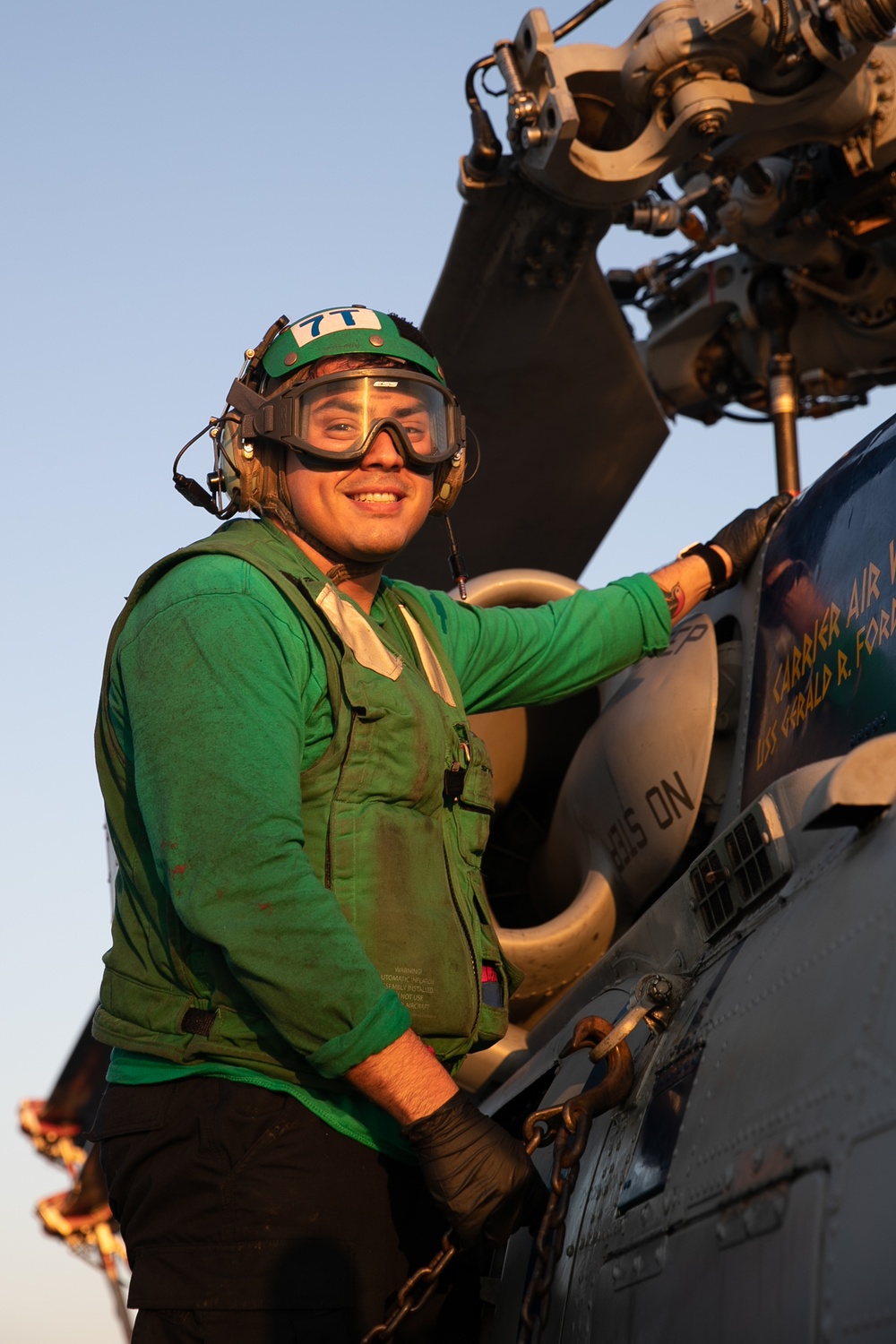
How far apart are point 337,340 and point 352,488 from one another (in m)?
0.35

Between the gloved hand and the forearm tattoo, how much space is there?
0.52 feet

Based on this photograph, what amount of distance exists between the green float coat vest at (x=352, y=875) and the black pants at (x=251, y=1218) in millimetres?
103

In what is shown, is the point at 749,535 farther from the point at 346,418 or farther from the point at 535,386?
the point at 535,386

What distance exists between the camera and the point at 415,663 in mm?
3457

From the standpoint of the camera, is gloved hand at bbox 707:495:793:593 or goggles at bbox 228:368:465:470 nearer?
goggles at bbox 228:368:465:470

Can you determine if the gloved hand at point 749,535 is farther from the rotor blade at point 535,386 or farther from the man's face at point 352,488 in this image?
the rotor blade at point 535,386

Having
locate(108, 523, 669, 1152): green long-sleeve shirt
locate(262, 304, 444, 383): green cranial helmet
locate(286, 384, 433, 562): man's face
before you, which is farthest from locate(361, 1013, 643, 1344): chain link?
locate(262, 304, 444, 383): green cranial helmet

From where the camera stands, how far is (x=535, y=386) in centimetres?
631

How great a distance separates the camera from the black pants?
2.62 m

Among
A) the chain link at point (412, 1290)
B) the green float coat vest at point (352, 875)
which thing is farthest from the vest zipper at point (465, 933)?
the chain link at point (412, 1290)

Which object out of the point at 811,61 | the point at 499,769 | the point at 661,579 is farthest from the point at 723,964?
the point at 811,61

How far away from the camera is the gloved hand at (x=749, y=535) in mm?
4246

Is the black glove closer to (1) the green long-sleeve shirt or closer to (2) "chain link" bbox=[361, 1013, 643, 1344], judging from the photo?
(2) "chain link" bbox=[361, 1013, 643, 1344]

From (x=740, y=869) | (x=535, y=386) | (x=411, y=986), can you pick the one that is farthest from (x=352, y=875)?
(x=535, y=386)
